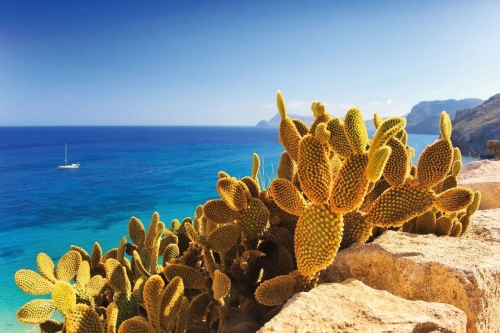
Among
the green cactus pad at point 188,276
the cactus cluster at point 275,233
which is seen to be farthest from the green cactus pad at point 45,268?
the green cactus pad at point 188,276

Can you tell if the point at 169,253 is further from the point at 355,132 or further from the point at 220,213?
the point at 355,132

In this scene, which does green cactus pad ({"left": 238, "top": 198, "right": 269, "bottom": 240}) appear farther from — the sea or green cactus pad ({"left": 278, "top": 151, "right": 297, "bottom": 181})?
the sea

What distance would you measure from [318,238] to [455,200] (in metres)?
0.66

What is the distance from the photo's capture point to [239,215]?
1.40 meters

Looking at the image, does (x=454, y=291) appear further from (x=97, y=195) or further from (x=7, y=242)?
(x=97, y=195)

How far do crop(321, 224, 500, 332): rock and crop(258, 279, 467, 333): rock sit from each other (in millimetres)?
113

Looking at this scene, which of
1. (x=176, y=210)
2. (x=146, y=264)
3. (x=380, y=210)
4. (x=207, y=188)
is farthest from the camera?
(x=207, y=188)

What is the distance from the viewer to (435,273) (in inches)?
46.1

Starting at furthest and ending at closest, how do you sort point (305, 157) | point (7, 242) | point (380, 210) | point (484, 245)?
point (7, 242)
point (484, 245)
point (380, 210)
point (305, 157)

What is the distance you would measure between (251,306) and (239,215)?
350 mm

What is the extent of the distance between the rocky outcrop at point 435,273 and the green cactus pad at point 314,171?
35 cm

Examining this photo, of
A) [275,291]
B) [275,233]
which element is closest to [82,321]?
[275,291]

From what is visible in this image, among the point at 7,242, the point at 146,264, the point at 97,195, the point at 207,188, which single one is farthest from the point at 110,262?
the point at 97,195

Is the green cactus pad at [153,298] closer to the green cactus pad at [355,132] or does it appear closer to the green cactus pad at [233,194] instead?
the green cactus pad at [233,194]
